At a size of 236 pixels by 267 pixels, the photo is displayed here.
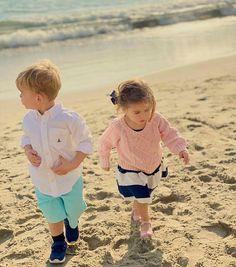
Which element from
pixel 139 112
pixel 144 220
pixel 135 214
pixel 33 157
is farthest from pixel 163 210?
pixel 33 157

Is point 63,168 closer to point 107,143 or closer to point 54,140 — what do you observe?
point 54,140

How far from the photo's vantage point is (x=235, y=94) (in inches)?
284

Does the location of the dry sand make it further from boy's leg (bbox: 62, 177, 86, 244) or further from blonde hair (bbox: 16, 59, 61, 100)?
blonde hair (bbox: 16, 59, 61, 100)

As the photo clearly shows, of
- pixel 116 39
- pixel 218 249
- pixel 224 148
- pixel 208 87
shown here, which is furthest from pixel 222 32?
pixel 218 249

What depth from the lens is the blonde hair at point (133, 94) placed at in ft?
11.7

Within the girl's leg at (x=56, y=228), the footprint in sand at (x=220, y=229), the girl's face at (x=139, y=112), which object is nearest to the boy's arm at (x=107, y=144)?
the girl's face at (x=139, y=112)

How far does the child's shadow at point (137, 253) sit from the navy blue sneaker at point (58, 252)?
0.28 m

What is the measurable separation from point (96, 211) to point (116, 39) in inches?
408

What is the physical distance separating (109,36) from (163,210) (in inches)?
446

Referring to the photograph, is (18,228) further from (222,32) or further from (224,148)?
(222,32)

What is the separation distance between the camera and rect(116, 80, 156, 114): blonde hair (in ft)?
11.7

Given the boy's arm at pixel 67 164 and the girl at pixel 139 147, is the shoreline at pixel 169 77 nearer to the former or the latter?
the girl at pixel 139 147

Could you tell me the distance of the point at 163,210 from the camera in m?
4.34

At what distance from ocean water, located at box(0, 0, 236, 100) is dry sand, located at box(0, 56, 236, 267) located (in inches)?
120
